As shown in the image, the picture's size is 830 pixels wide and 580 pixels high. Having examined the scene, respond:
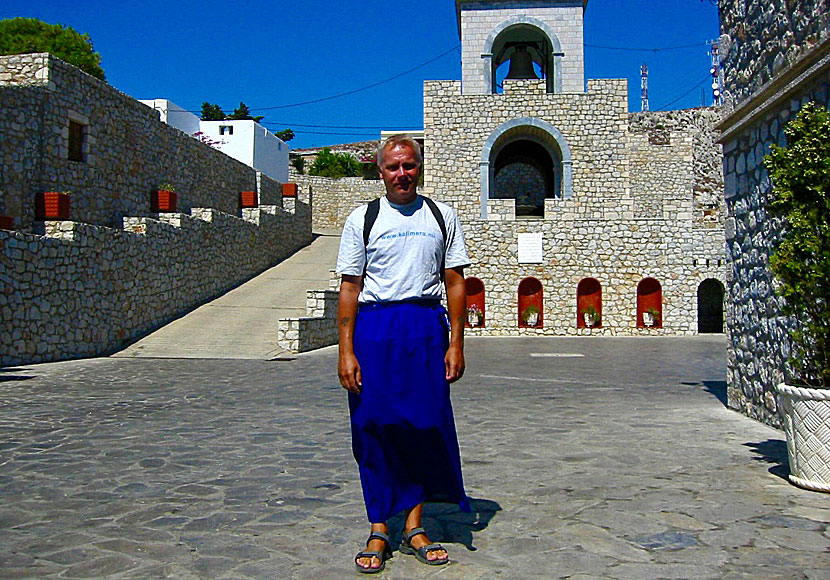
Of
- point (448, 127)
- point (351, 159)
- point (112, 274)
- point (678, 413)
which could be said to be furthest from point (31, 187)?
point (351, 159)

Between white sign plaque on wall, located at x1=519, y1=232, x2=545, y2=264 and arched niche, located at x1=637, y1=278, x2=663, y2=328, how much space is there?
290 centimetres

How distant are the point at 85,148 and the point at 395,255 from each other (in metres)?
14.2

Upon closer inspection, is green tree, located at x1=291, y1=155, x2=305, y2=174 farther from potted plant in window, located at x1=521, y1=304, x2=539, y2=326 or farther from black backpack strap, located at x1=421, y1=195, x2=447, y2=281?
black backpack strap, located at x1=421, y1=195, x2=447, y2=281

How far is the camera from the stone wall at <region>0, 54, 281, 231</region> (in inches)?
529

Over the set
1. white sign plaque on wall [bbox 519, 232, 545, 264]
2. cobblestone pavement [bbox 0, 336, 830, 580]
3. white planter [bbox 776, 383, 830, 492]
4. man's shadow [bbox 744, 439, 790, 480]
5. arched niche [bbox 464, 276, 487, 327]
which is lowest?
cobblestone pavement [bbox 0, 336, 830, 580]

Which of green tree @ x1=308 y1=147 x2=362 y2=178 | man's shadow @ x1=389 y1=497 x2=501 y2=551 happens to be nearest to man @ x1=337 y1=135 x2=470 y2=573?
man's shadow @ x1=389 y1=497 x2=501 y2=551

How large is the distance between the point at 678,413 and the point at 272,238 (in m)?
18.3

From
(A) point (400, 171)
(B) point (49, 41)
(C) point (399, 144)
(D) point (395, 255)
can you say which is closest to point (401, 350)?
(D) point (395, 255)

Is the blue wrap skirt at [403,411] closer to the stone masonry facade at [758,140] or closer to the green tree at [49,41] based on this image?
the stone masonry facade at [758,140]

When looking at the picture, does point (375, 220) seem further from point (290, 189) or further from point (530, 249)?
point (290, 189)

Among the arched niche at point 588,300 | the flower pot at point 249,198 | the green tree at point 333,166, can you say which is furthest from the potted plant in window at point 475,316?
the green tree at point 333,166

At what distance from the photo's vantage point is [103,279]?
45.0ft

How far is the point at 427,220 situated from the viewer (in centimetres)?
342

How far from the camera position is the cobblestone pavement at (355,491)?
126 inches
